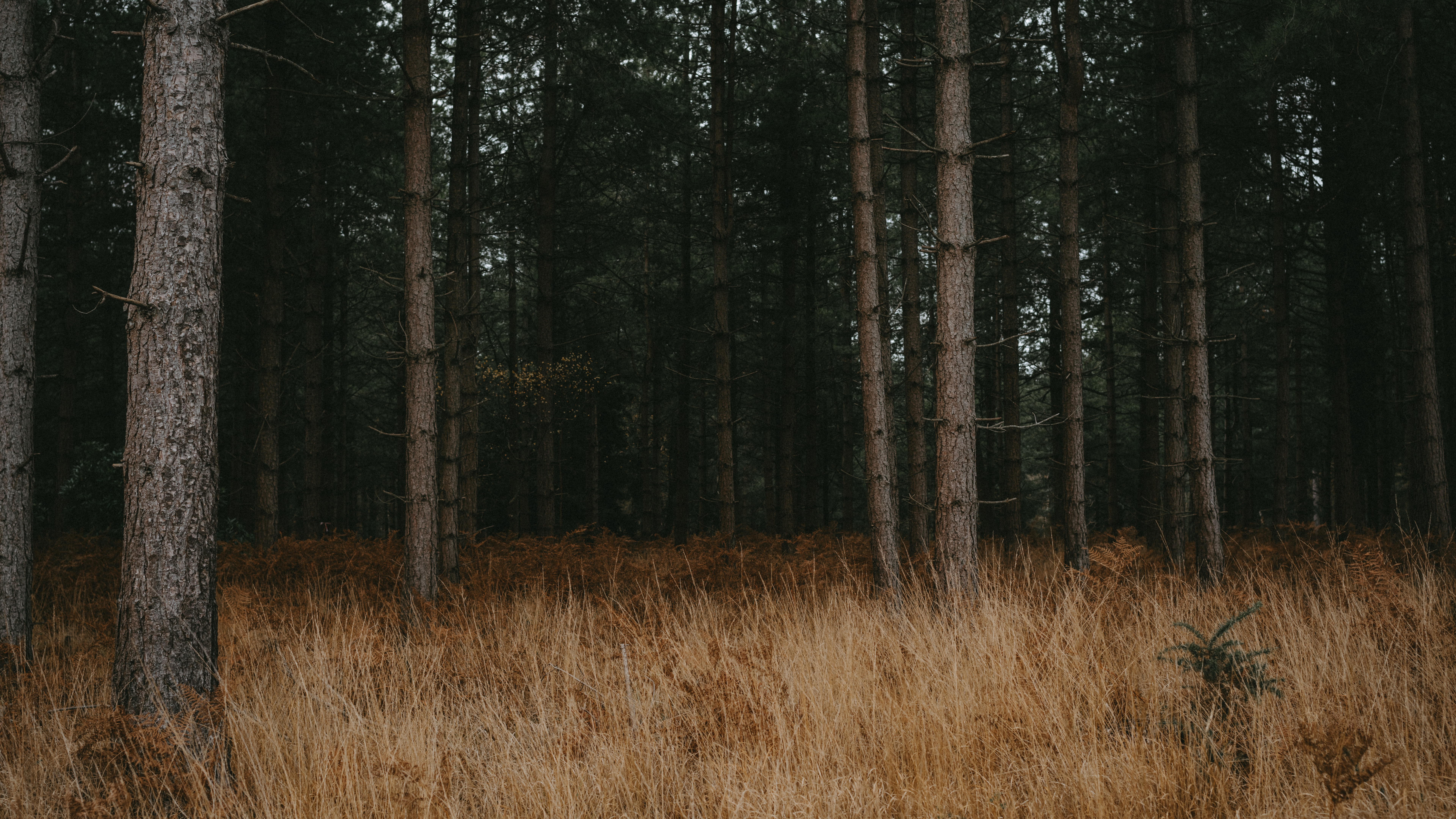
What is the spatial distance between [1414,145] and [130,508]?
44.6ft

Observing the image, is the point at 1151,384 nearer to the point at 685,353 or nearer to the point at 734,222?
the point at 734,222

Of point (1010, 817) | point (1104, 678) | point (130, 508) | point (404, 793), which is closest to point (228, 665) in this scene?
point (130, 508)

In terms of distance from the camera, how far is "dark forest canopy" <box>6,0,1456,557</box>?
1003 cm

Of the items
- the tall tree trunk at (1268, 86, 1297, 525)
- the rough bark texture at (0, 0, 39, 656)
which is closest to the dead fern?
the rough bark texture at (0, 0, 39, 656)

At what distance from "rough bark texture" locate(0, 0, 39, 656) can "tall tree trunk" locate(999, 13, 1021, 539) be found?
10748 millimetres

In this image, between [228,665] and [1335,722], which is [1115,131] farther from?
[228,665]

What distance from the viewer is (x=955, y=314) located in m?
6.23

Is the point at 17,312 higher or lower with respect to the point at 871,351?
higher

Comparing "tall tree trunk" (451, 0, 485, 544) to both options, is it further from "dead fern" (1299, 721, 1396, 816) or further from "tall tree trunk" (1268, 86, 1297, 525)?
"tall tree trunk" (1268, 86, 1297, 525)

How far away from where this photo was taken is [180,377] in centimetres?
377

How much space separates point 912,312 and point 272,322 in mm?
8661

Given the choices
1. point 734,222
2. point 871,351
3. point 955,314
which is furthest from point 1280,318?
point 955,314

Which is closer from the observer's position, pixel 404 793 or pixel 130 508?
pixel 404 793

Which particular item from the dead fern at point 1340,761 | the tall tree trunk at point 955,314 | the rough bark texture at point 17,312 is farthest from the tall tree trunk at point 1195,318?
the rough bark texture at point 17,312
